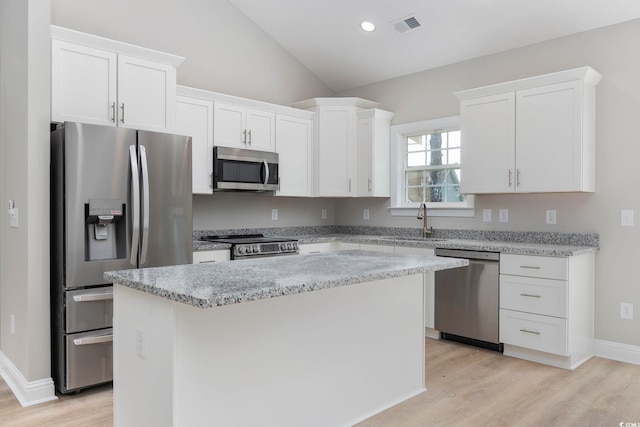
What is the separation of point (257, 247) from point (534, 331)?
92.2 inches

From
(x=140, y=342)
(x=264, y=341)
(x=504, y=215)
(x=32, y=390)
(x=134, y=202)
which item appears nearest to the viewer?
(x=140, y=342)

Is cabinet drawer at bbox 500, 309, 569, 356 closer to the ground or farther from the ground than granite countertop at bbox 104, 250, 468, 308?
closer to the ground

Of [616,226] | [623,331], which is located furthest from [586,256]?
[623,331]

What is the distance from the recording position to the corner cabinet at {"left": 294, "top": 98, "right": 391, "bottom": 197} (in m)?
4.97

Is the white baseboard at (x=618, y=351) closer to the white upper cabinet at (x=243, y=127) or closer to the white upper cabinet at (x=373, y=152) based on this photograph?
the white upper cabinet at (x=373, y=152)

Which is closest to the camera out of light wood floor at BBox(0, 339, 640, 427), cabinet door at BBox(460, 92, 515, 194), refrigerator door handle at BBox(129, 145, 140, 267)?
light wood floor at BBox(0, 339, 640, 427)

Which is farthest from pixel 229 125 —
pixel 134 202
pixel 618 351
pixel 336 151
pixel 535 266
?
pixel 618 351

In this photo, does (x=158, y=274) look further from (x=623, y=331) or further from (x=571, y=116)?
(x=623, y=331)

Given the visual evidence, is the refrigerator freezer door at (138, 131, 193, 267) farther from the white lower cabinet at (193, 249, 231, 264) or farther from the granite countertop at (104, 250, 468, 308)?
the granite countertop at (104, 250, 468, 308)

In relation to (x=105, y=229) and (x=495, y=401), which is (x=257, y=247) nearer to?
(x=105, y=229)

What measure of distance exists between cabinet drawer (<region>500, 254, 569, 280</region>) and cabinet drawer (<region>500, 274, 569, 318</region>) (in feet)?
0.13

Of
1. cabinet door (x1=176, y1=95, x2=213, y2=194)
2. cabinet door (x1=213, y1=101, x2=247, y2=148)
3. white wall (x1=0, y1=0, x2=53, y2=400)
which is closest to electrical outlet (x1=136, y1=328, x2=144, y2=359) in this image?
white wall (x1=0, y1=0, x2=53, y2=400)

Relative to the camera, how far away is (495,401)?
283 cm

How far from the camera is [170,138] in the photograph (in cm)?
327
